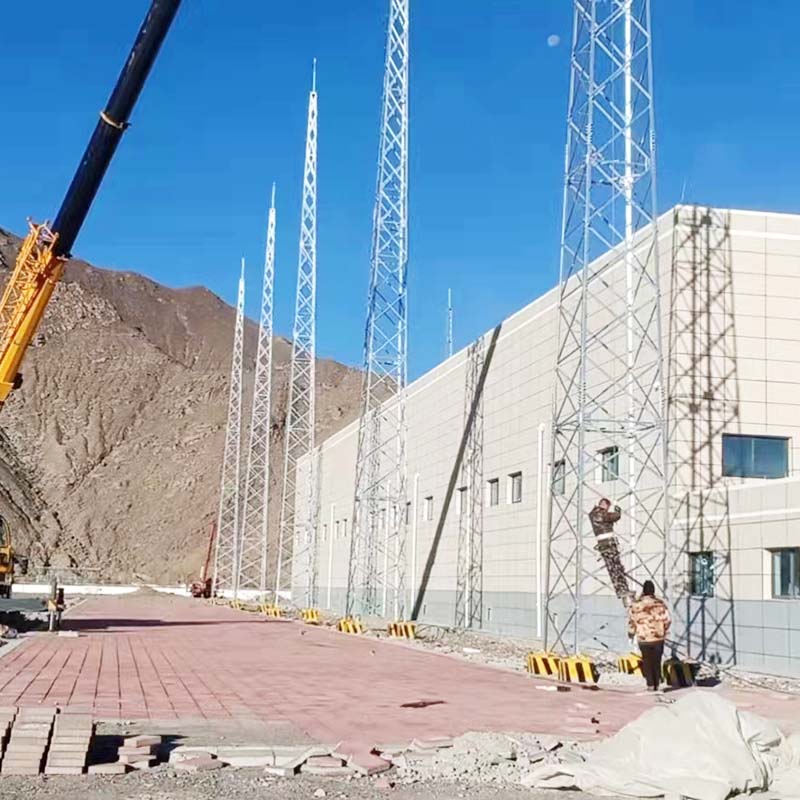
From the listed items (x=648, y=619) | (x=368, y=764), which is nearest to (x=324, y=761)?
(x=368, y=764)

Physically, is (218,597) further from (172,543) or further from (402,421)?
(402,421)

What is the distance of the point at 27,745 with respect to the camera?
9.23 m

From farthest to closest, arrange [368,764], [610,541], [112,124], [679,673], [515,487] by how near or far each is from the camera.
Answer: [515,487]
[112,124]
[610,541]
[679,673]
[368,764]

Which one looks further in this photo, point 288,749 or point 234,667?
point 234,667

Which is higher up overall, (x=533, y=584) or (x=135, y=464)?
(x=135, y=464)

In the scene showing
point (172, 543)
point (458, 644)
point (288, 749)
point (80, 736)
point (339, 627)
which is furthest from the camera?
point (172, 543)

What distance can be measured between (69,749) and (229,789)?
1457mm

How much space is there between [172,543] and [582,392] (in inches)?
3257

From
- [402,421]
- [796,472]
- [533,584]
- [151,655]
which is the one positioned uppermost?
[402,421]

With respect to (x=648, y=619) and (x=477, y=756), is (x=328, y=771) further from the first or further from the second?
(x=648, y=619)

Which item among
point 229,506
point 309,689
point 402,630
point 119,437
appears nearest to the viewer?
point 309,689

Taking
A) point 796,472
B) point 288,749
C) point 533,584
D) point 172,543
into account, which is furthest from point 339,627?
point 172,543

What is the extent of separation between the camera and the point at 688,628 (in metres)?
22.9

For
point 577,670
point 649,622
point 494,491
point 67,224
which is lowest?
point 577,670
